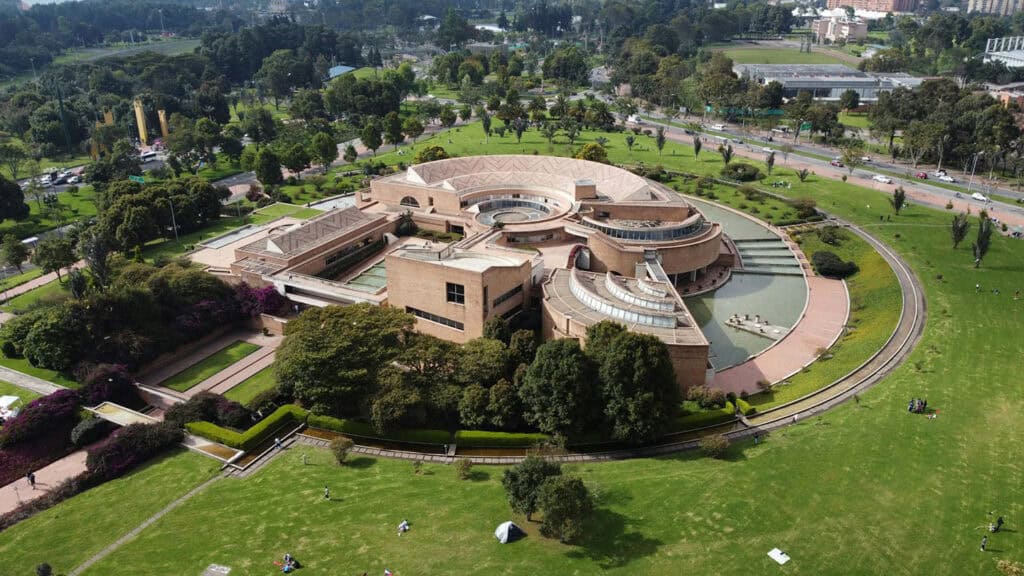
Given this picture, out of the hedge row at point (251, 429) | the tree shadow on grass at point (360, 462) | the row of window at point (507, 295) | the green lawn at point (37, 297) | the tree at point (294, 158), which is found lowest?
the tree shadow on grass at point (360, 462)

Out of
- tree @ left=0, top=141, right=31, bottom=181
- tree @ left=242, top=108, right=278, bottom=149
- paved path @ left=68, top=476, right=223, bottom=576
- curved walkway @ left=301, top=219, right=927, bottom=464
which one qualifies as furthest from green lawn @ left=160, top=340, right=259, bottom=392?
tree @ left=242, top=108, right=278, bottom=149

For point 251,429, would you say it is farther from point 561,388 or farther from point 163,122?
point 163,122

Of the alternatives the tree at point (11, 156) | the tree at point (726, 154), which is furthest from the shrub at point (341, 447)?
the tree at point (11, 156)

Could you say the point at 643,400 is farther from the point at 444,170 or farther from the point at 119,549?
the point at 444,170

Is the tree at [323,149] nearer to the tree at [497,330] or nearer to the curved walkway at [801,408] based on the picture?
the tree at [497,330]

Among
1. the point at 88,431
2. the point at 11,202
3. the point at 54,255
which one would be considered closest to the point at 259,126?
the point at 11,202

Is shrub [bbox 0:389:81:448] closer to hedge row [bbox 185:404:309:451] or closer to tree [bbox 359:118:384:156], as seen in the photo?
hedge row [bbox 185:404:309:451]
